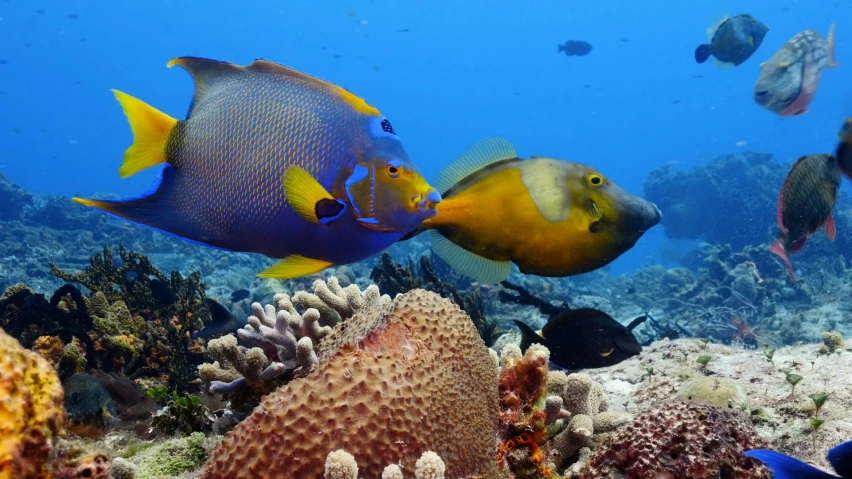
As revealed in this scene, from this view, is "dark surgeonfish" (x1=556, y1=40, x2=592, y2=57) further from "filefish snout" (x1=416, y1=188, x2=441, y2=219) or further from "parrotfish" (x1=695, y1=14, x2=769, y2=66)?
"filefish snout" (x1=416, y1=188, x2=441, y2=219)

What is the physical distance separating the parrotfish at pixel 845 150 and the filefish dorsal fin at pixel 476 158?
85.0 inches

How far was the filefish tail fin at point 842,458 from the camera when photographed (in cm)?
123

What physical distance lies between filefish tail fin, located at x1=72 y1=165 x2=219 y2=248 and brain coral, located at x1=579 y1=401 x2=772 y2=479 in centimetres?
178

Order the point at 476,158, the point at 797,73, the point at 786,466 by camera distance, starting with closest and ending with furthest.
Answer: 1. the point at 786,466
2. the point at 476,158
3. the point at 797,73

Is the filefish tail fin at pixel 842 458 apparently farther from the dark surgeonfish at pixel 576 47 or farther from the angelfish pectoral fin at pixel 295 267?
the dark surgeonfish at pixel 576 47

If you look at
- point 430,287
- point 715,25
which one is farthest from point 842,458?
point 715,25

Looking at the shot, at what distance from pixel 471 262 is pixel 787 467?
170cm

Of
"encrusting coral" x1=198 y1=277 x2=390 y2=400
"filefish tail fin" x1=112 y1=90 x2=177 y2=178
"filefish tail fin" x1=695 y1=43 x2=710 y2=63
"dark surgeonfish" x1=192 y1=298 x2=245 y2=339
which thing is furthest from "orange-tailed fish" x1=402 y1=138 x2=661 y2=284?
"filefish tail fin" x1=695 y1=43 x2=710 y2=63

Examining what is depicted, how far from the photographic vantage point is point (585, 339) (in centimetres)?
439

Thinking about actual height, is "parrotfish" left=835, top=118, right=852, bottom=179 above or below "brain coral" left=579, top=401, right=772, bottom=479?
above

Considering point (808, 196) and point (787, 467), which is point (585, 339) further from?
point (787, 467)

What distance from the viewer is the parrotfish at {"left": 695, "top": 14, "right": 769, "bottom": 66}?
7879mm

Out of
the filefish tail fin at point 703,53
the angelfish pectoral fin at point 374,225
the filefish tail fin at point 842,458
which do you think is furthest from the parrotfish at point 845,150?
the filefish tail fin at point 703,53

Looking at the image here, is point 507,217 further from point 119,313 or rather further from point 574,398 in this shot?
point 119,313
